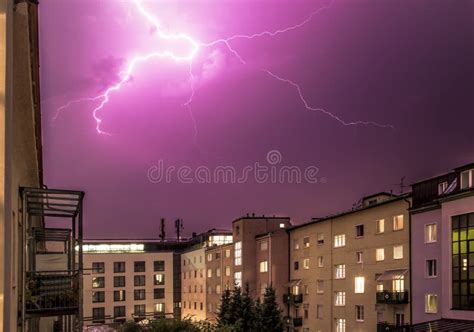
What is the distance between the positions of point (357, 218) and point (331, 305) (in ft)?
22.0

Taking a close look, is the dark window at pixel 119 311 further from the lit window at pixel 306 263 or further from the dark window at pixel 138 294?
the lit window at pixel 306 263

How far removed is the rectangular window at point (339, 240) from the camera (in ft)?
142

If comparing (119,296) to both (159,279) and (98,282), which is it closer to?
(98,282)

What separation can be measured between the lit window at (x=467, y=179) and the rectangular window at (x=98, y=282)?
5675 centimetres

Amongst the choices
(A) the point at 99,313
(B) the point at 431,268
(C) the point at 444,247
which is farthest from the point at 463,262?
(A) the point at 99,313

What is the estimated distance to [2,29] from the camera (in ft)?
17.7

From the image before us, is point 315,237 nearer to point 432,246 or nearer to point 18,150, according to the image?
point 432,246

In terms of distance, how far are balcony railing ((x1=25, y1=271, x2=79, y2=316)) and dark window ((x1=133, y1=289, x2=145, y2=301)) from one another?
72.9 meters

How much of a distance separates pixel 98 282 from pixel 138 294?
5.42 m

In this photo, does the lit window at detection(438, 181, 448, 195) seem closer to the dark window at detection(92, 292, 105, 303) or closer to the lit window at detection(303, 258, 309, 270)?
the lit window at detection(303, 258, 309, 270)

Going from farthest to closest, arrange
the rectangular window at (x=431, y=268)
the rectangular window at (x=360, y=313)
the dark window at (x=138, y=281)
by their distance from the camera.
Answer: the dark window at (x=138, y=281) → the rectangular window at (x=360, y=313) → the rectangular window at (x=431, y=268)

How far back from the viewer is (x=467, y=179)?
103 feet

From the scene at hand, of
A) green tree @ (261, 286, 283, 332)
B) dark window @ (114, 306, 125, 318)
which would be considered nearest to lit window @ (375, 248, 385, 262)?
green tree @ (261, 286, 283, 332)

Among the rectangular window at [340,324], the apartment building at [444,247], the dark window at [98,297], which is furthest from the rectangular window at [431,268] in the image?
the dark window at [98,297]
